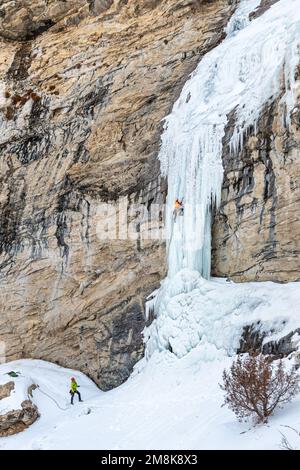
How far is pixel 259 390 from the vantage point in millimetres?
8836

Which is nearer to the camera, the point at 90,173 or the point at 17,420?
the point at 17,420

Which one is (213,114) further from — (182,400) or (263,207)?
(182,400)

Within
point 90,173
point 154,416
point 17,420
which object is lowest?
point 17,420

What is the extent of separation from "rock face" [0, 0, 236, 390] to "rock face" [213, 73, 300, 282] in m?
2.84

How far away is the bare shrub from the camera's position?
8.82 m

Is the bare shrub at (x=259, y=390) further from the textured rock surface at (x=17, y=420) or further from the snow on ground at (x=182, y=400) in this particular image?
the textured rock surface at (x=17, y=420)

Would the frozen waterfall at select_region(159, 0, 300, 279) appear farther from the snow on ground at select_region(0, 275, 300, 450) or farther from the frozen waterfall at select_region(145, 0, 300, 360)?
the snow on ground at select_region(0, 275, 300, 450)

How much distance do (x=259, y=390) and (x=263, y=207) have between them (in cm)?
659

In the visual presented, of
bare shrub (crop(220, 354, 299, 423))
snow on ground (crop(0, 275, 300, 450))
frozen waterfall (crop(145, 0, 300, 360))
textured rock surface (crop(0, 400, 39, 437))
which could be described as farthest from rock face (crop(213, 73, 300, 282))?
textured rock surface (crop(0, 400, 39, 437))

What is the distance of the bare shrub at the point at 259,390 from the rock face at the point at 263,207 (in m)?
4.90

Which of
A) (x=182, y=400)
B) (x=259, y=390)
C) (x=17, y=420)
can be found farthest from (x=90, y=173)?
(x=259, y=390)

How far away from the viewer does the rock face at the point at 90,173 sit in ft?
60.0

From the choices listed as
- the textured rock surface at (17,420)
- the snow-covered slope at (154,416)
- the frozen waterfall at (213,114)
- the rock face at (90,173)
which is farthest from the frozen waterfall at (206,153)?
the textured rock surface at (17,420)
